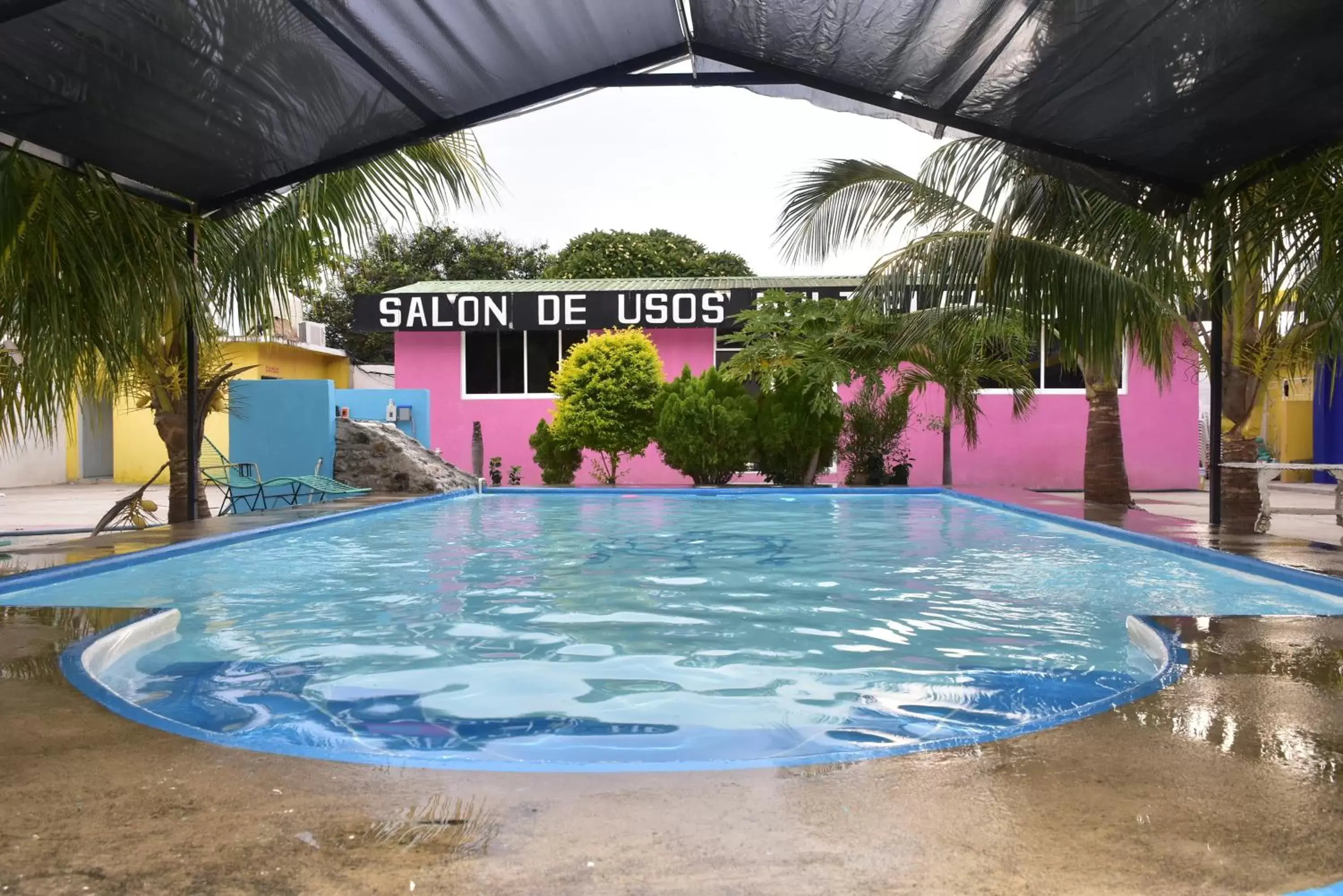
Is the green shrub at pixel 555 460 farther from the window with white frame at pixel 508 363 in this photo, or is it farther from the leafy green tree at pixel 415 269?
the leafy green tree at pixel 415 269

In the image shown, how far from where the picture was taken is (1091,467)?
1179 cm

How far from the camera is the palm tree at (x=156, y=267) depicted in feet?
20.8

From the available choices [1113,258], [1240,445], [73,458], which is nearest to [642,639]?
[1113,258]

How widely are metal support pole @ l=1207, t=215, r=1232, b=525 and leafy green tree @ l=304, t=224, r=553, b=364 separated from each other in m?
28.8

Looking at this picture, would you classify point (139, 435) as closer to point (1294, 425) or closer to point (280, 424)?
point (280, 424)

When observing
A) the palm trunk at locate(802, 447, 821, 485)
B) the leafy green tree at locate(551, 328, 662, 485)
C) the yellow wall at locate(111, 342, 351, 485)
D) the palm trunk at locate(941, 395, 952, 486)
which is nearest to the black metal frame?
Answer: the palm trunk at locate(941, 395, 952, 486)

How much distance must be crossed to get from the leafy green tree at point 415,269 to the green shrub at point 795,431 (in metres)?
21.8

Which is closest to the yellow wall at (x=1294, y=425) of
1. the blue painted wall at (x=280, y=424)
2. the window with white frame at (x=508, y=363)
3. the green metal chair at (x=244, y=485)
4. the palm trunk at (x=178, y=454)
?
the window with white frame at (x=508, y=363)

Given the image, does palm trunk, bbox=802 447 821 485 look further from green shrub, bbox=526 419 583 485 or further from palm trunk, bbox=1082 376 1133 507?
palm trunk, bbox=1082 376 1133 507

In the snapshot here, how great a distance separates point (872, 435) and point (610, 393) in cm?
396

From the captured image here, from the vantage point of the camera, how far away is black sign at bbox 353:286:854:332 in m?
18.6

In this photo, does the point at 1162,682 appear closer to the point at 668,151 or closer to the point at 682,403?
the point at 682,403

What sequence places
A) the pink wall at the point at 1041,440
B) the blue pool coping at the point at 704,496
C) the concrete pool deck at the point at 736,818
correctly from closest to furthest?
the concrete pool deck at the point at 736,818 → the blue pool coping at the point at 704,496 → the pink wall at the point at 1041,440

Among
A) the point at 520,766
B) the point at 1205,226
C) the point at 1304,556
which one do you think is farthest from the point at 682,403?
the point at 520,766
